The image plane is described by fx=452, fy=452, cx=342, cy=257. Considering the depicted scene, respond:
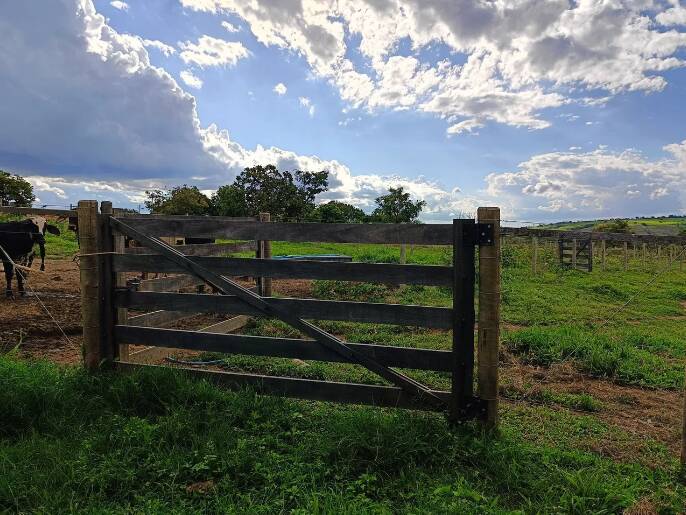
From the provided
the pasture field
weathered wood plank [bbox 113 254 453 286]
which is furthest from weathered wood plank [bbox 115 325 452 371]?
weathered wood plank [bbox 113 254 453 286]

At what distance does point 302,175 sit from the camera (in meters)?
63.4

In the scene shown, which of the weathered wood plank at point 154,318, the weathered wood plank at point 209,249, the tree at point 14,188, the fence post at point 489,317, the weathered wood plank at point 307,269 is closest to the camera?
the fence post at point 489,317

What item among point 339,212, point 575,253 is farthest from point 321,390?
point 339,212

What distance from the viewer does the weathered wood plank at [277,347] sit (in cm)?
377

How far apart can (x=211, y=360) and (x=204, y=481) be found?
3.15m

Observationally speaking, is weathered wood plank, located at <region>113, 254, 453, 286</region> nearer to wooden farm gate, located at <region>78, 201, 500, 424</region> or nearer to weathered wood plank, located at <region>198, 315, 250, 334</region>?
wooden farm gate, located at <region>78, 201, 500, 424</region>

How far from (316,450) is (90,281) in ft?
9.56

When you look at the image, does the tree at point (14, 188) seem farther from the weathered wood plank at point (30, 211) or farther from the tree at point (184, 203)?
the weathered wood plank at point (30, 211)

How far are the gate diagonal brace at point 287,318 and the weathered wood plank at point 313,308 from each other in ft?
0.24

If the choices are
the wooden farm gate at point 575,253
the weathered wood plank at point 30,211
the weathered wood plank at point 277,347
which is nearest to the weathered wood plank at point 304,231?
the weathered wood plank at point 277,347

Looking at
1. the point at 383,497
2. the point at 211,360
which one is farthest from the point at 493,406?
the point at 211,360

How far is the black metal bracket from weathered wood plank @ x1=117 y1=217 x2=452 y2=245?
6.8 inches

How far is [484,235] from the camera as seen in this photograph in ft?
11.8

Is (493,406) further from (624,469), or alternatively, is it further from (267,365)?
(267,365)
